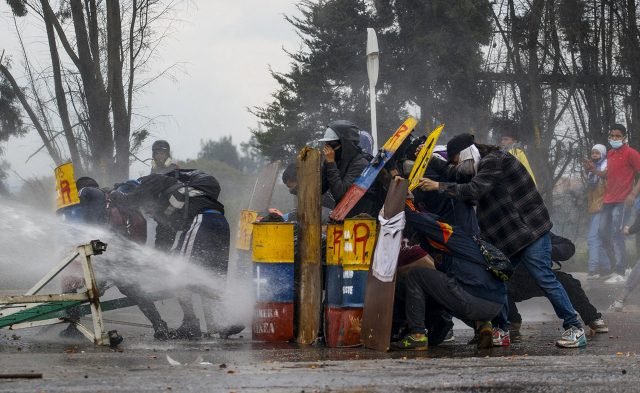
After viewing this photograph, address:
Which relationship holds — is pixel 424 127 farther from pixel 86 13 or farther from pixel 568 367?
pixel 568 367

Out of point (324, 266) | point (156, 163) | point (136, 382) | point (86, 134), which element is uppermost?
point (86, 134)

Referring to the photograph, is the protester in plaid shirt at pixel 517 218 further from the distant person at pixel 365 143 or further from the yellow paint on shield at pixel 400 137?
the distant person at pixel 365 143

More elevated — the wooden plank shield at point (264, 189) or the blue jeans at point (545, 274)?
the wooden plank shield at point (264, 189)

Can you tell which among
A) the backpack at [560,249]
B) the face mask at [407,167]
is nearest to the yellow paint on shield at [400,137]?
the face mask at [407,167]

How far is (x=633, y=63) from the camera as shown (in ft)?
60.0

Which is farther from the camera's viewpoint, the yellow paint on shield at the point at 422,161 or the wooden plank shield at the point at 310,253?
the wooden plank shield at the point at 310,253

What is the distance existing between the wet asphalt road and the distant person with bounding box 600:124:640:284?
5816mm

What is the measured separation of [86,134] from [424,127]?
8.26m

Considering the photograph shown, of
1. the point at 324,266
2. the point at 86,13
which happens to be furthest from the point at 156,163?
the point at 86,13

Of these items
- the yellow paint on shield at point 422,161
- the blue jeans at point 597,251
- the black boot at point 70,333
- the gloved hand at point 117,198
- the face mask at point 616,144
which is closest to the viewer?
the yellow paint on shield at point 422,161

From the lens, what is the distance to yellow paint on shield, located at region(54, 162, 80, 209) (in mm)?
10258

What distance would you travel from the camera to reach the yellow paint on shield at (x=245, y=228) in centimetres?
1246

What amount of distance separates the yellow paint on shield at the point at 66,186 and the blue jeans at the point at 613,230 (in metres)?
8.18

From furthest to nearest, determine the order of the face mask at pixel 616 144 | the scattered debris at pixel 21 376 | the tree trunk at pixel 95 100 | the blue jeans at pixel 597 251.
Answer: the tree trunk at pixel 95 100 < the blue jeans at pixel 597 251 < the face mask at pixel 616 144 < the scattered debris at pixel 21 376
